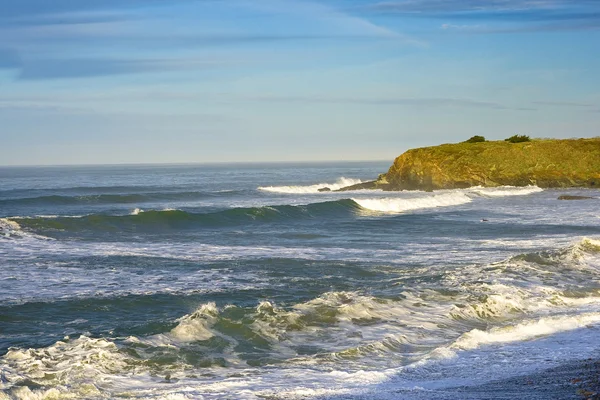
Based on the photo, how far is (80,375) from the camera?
10.9m

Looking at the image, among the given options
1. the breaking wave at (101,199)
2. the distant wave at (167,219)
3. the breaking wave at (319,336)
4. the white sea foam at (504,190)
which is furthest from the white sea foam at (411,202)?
the breaking wave at (319,336)

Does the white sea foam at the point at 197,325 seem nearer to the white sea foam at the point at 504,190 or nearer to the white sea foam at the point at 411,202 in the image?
the white sea foam at the point at 411,202

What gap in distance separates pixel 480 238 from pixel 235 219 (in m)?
13.8

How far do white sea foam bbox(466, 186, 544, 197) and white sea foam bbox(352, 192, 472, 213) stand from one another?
315 cm

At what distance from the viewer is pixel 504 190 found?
5691 cm

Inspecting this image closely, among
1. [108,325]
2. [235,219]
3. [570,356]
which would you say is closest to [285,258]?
[108,325]

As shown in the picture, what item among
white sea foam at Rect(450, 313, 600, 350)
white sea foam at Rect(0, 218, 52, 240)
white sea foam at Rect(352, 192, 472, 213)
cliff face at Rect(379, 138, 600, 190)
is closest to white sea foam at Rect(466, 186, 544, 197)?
cliff face at Rect(379, 138, 600, 190)

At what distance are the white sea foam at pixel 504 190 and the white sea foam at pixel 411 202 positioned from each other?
10.3 ft

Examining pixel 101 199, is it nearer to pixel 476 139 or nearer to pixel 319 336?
pixel 476 139

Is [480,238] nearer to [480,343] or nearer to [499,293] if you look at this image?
[499,293]

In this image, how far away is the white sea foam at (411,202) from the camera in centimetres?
4734

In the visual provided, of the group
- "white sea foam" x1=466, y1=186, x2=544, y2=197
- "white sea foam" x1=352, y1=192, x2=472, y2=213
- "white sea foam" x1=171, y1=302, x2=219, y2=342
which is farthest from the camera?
"white sea foam" x1=466, y1=186, x2=544, y2=197

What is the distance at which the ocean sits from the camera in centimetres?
1083

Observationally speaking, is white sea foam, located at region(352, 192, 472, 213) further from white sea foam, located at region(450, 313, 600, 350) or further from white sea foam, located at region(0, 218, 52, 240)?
white sea foam, located at region(450, 313, 600, 350)
